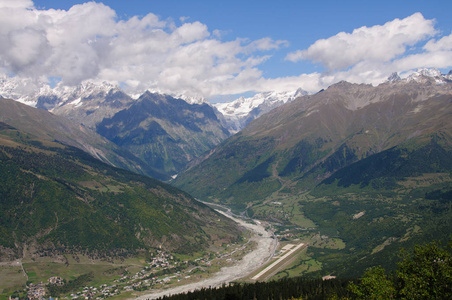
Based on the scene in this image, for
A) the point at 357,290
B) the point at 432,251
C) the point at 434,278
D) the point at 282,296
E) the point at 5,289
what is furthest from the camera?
the point at 5,289

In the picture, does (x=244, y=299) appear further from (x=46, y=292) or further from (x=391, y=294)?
(x=46, y=292)

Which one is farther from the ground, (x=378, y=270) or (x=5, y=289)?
(x=5, y=289)

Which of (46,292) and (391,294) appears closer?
(391,294)

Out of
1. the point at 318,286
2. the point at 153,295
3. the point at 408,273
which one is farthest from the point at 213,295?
the point at 408,273

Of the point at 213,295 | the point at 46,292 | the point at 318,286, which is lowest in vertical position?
the point at 318,286

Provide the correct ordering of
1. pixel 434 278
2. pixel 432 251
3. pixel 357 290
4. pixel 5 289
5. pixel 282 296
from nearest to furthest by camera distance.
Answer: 1. pixel 434 278
2. pixel 432 251
3. pixel 357 290
4. pixel 282 296
5. pixel 5 289

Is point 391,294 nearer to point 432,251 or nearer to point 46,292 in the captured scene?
point 432,251

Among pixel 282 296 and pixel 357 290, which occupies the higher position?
pixel 357 290

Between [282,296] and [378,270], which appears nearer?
[378,270]

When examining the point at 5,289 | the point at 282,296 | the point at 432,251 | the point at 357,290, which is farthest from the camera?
the point at 5,289

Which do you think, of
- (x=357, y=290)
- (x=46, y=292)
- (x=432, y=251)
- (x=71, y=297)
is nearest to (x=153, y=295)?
(x=71, y=297)
